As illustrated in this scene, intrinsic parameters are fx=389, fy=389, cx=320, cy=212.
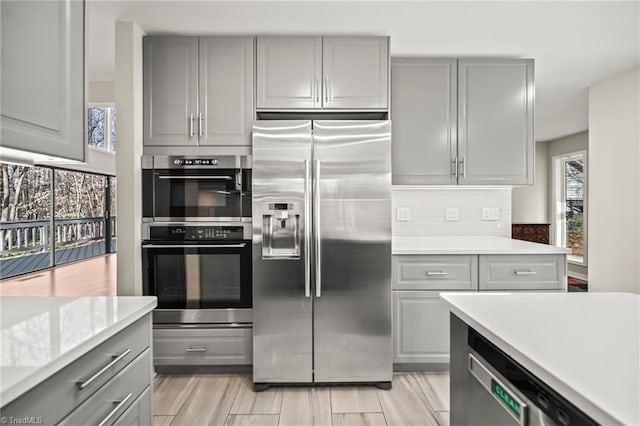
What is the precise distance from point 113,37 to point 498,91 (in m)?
2.90

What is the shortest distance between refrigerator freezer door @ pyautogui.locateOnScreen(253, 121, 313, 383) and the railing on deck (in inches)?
221

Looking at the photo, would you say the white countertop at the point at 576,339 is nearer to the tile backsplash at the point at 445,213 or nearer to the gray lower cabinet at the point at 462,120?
the gray lower cabinet at the point at 462,120

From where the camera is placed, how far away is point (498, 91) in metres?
3.05

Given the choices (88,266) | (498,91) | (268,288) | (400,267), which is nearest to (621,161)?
(498,91)

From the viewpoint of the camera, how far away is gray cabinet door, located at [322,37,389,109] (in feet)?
8.88

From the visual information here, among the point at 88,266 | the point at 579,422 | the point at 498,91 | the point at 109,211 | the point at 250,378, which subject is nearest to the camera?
the point at 579,422

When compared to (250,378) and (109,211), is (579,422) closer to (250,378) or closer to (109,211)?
(250,378)

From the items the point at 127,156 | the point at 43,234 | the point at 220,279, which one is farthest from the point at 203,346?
the point at 43,234

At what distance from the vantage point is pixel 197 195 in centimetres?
266

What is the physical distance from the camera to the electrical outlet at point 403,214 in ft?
11.3

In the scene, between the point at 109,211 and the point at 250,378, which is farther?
the point at 109,211

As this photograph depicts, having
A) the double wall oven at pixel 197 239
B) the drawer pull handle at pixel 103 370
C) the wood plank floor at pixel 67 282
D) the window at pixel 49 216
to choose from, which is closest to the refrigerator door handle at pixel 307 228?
the double wall oven at pixel 197 239

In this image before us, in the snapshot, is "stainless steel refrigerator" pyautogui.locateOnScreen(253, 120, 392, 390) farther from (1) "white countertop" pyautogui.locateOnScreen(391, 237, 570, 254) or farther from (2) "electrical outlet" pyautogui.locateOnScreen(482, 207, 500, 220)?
(2) "electrical outlet" pyautogui.locateOnScreen(482, 207, 500, 220)

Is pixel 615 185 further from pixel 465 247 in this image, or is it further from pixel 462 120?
pixel 465 247
